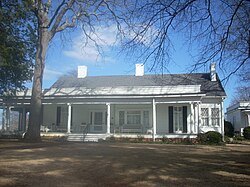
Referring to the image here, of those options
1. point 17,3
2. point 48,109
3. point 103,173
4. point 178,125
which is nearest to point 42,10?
point 17,3

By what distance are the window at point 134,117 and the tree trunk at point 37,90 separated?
26.9ft

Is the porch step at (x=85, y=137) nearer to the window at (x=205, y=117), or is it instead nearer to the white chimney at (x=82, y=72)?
the window at (x=205, y=117)

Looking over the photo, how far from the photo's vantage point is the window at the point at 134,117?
81.3ft

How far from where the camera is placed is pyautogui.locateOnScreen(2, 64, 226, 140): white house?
22453mm

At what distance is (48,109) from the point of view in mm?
26578

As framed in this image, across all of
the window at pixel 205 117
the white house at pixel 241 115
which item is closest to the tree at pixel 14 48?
the window at pixel 205 117

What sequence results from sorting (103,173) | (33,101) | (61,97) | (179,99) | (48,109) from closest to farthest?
(103,173), (33,101), (179,99), (61,97), (48,109)

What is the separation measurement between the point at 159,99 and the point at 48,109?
35.6 feet

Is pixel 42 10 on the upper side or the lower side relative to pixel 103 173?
upper

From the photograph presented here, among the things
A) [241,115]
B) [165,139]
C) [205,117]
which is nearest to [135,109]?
[165,139]

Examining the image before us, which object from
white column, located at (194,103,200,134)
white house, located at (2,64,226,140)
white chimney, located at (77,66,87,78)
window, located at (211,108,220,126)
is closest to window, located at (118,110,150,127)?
white house, located at (2,64,226,140)

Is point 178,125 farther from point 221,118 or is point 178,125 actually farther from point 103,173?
point 103,173

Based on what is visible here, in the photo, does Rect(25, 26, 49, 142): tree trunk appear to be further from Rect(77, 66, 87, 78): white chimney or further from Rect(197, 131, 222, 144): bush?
Rect(197, 131, 222, 144): bush

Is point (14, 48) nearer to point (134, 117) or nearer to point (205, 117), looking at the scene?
point (134, 117)
